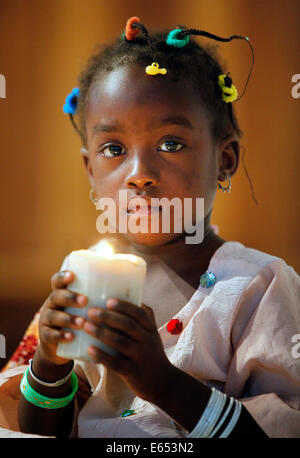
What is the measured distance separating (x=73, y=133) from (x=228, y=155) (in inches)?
60.1

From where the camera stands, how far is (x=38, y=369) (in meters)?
0.95

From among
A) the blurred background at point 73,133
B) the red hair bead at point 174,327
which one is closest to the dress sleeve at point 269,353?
the red hair bead at point 174,327

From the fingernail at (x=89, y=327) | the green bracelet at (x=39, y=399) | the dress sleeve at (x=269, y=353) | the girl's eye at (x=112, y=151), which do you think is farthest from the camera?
the girl's eye at (x=112, y=151)

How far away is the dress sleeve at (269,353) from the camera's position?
2.85 ft

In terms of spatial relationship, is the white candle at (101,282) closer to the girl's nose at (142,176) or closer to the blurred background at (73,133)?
the girl's nose at (142,176)

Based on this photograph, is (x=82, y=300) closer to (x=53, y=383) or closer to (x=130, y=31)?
(x=53, y=383)

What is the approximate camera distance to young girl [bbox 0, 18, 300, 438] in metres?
0.80

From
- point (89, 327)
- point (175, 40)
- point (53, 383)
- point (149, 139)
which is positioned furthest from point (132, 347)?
point (175, 40)

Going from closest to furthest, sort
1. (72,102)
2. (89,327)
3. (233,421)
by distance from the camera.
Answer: (89,327), (233,421), (72,102)

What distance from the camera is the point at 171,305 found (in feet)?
3.59

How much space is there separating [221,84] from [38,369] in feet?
2.36

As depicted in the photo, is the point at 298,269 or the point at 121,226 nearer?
the point at 121,226
